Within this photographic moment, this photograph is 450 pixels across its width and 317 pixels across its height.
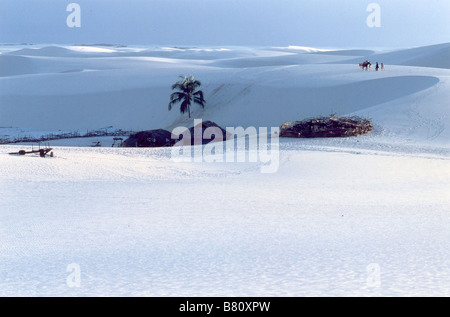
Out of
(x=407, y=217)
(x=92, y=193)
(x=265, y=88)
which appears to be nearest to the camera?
(x=407, y=217)

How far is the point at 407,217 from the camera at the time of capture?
926 cm

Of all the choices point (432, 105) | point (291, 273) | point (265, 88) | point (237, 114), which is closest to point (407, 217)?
point (291, 273)

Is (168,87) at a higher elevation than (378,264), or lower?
higher

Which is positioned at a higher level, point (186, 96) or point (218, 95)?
point (218, 95)

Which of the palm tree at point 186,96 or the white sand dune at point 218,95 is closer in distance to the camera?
the white sand dune at point 218,95

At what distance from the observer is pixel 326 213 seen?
9.56 metres

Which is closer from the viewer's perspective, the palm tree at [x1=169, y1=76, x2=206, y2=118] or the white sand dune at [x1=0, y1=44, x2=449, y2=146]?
the white sand dune at [x1=0, y1=44, x2=449, y2=146]

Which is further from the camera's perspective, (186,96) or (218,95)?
(218,95)

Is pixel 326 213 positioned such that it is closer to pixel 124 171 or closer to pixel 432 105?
pixel 124 171

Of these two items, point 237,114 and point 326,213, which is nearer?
point 326,213
